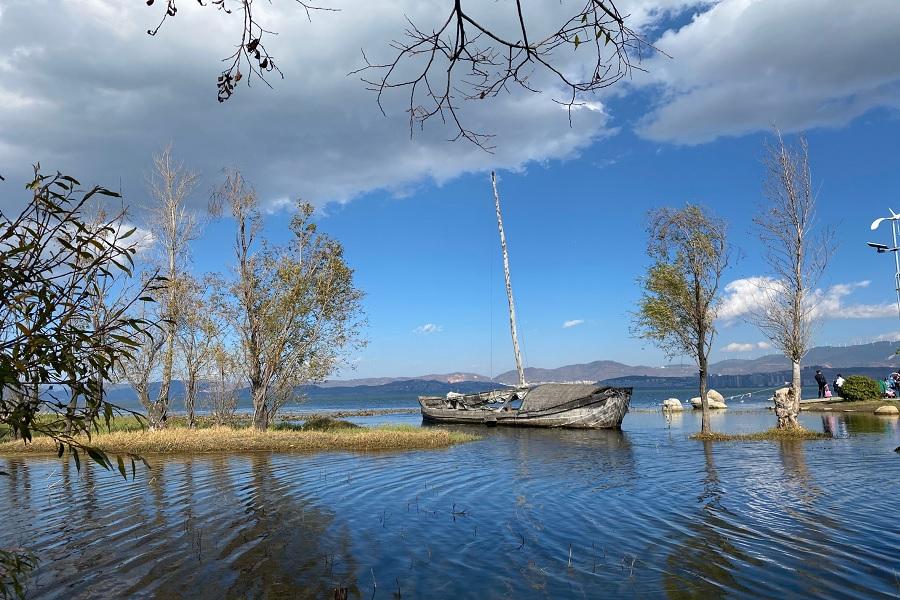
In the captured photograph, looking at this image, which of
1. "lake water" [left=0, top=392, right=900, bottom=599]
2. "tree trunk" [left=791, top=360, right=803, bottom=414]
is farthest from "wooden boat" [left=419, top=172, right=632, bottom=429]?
"lake water" [left=0, top=392, right=900, bottom=599]

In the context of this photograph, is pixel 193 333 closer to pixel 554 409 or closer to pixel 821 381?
pixel 554 409

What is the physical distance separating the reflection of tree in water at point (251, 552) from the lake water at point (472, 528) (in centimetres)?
5

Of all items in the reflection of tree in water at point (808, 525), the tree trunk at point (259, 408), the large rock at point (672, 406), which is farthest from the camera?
the large rock at point (672, 406)

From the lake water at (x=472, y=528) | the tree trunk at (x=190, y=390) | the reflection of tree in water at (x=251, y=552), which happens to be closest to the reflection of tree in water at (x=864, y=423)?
the lake water at (x=472, y=528)

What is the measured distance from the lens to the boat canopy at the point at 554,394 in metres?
37.7

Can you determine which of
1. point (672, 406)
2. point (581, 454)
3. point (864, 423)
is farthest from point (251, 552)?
point (672, 406)

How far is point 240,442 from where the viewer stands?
962 inches

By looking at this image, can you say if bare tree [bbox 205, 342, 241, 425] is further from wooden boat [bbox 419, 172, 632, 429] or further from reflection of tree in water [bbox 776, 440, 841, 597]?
reflection of tree in water [bbox 776, 440, 841, 597]

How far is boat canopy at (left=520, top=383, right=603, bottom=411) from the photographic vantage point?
124 ft

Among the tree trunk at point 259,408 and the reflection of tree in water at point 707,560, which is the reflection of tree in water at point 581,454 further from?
the tree trunk at point 259,408

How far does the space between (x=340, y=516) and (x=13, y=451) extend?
20.6 m

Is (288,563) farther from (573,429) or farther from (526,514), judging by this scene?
(573,429)

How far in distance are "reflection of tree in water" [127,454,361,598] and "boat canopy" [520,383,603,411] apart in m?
26.3

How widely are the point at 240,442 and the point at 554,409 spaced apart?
19.9 m
